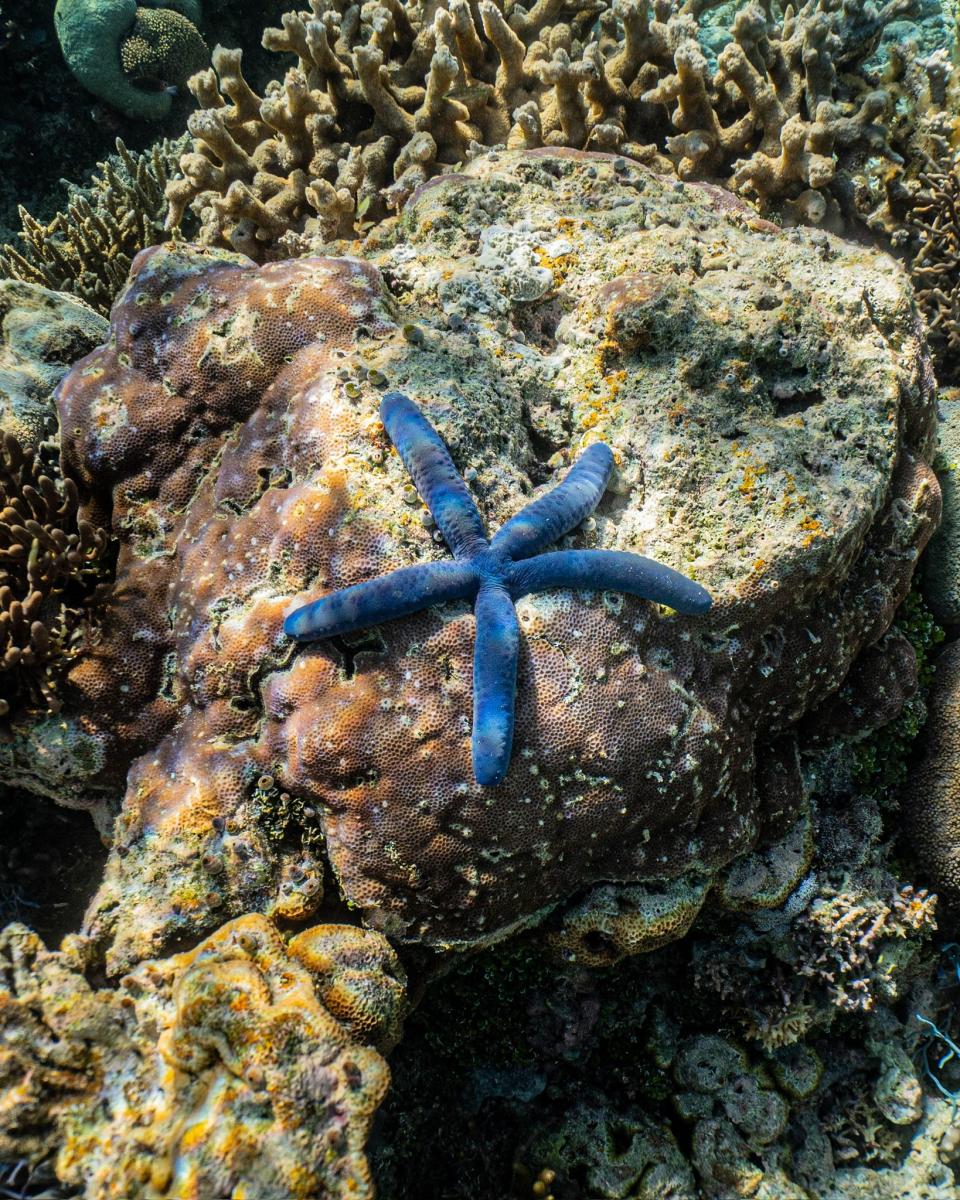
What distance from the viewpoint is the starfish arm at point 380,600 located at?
7.89ft

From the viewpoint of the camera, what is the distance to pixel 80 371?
3197mm

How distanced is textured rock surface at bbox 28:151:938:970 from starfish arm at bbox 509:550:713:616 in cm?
11

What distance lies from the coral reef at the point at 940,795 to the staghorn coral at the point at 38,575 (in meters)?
4.26

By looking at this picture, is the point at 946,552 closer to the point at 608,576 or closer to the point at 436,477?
the point at 608,576

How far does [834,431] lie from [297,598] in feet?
8.12

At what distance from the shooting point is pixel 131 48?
22.8 feet

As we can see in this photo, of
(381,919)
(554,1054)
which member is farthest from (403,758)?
(554,1054)

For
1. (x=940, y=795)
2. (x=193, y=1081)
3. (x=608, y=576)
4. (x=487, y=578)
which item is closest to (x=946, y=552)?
(x=940, y=795)

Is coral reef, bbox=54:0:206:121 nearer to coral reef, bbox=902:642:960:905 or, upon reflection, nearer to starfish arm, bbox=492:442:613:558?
starfish arm, bbox=492:442:613:558

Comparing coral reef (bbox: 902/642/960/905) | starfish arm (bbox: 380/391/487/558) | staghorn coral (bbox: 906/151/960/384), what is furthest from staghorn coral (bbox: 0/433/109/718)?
staghorn coral (bbox: 906/151/960/384)

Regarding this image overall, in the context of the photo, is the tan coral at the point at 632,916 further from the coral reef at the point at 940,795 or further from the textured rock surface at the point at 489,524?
the coral reef at the point at 940,795

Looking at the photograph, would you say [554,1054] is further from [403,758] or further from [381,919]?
[403,758]

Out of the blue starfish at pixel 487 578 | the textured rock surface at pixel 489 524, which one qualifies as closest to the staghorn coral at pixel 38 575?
the textured rock surface at pixel 489 524

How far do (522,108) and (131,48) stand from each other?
197 inches
